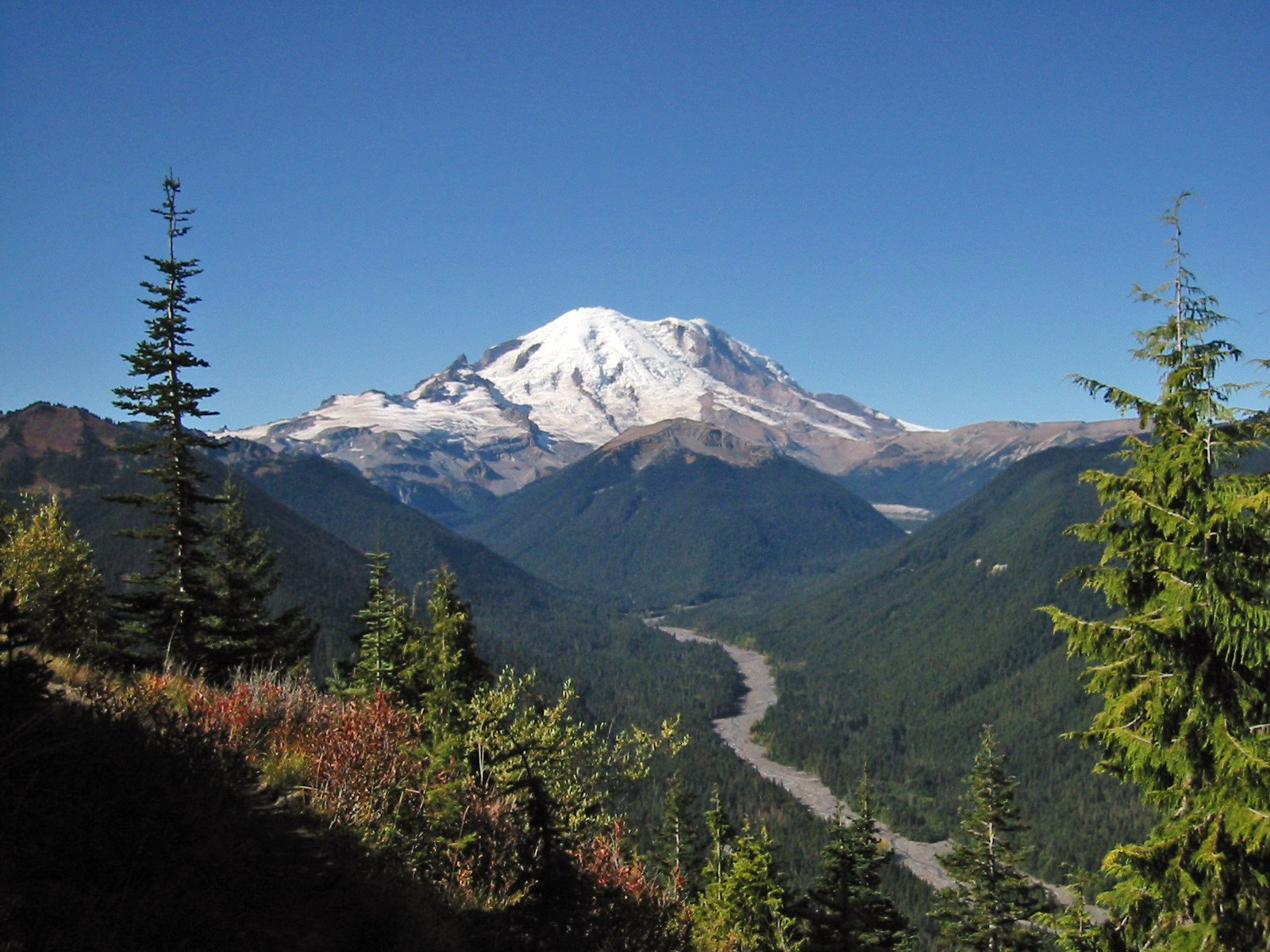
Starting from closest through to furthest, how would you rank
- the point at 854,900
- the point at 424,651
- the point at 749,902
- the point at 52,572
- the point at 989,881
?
the point at 749,902 → the point at 424,651 → the point at 854,900 → the point at 52,572 → the point at 989,881

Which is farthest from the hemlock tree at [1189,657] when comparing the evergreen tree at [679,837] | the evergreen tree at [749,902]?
the evergreen tree at [679,837]

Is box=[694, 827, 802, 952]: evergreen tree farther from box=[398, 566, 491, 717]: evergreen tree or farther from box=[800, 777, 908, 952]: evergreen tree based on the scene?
box=[398, 566, 491, 717]: evergreen tree

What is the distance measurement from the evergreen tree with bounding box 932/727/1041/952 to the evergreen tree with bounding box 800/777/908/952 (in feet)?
7.13

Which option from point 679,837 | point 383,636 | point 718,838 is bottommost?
point 679,837

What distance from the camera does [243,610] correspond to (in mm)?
31281

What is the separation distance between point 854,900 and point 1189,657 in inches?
666

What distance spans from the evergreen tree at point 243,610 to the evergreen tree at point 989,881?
2396cm

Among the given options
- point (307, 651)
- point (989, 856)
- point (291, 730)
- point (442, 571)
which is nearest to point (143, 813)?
point (291, 730)

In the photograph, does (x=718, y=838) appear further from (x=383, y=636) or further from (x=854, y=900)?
(x=383, y=636)

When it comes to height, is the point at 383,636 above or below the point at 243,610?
below

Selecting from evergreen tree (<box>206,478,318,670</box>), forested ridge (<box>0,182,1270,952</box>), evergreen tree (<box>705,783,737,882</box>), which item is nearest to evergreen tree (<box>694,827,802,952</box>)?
forested ridge (<box>0,182,1270,952</box>)

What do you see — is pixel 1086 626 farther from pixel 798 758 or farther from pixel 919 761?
pixel 919 761

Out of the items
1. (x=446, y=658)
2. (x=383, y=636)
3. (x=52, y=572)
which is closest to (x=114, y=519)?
(x=52, y=572)

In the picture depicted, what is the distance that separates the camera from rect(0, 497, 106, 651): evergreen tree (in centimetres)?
2228
